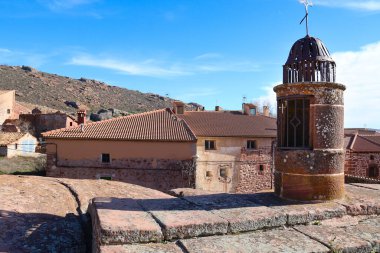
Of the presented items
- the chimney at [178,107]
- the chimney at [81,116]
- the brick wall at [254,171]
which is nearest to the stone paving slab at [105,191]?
the chimney at [81,116]

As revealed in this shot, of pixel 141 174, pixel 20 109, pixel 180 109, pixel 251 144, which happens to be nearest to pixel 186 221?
pixel 141 174

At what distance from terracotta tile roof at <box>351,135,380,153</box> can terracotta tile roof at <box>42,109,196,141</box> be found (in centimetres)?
1310

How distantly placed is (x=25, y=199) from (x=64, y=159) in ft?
56.8

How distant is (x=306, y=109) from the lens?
4879mm

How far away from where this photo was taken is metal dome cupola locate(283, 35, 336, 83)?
4816 millimetres

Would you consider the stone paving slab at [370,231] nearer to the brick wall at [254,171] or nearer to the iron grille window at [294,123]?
the iron grille window at [294,123]

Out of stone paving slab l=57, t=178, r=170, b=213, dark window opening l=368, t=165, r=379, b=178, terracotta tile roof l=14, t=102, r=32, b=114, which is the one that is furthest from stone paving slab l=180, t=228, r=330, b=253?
A: terracotta tile roof l=14, t=102, r=32, b=114

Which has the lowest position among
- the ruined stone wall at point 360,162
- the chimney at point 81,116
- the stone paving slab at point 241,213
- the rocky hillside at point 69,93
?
the ruined stone wall at point 360,162

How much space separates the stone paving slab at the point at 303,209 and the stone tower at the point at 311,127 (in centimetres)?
21

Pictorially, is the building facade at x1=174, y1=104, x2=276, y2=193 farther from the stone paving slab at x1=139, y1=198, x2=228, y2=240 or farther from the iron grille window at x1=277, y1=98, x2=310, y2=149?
the stone paving slab at x1=139, y1=198, x2=228, y2=240

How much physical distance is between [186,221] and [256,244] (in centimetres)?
71

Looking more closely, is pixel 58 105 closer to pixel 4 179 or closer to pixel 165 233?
pixel 4 179

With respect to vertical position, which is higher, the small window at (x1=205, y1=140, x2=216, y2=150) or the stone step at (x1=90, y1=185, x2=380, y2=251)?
the small window at (x1=205, y1=140, x2=216, y2=150)

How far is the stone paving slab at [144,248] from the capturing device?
2.97 metres
